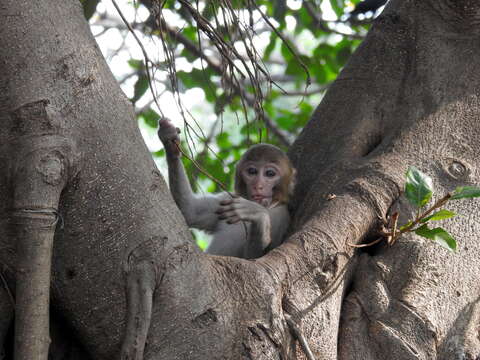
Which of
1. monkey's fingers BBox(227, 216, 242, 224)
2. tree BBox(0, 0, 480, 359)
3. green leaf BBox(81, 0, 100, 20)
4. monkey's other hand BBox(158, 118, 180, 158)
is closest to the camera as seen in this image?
tree BBox(0, 0, 480, 359)

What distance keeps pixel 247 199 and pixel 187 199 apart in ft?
1.23

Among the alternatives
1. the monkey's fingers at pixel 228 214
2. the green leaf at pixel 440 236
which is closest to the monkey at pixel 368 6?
the monkey's fingers at pixel 228 214

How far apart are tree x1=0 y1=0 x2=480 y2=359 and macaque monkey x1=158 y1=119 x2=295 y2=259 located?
888 millimetres

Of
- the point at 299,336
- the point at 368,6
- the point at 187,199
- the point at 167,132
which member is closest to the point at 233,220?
the point at 167,132

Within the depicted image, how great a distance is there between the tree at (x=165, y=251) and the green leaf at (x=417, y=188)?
0.89ft

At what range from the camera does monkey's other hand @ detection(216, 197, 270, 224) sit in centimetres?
302

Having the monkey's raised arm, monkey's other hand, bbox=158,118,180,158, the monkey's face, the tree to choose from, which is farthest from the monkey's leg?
the monkey's face

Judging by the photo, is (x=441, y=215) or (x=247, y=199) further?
(x=247, y=199)

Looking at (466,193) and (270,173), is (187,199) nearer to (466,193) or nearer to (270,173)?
(270,173)

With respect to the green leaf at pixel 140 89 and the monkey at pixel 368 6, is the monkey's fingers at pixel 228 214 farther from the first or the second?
the monkey at pixel 368 6

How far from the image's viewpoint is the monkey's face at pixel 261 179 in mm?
4270

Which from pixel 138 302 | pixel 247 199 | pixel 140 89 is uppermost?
pixel 140 89

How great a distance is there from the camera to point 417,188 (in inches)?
97.7

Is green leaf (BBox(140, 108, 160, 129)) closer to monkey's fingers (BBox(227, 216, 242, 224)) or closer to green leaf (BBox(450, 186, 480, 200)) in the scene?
monkey's fingers (BBox(227, 216, 242, 224))
